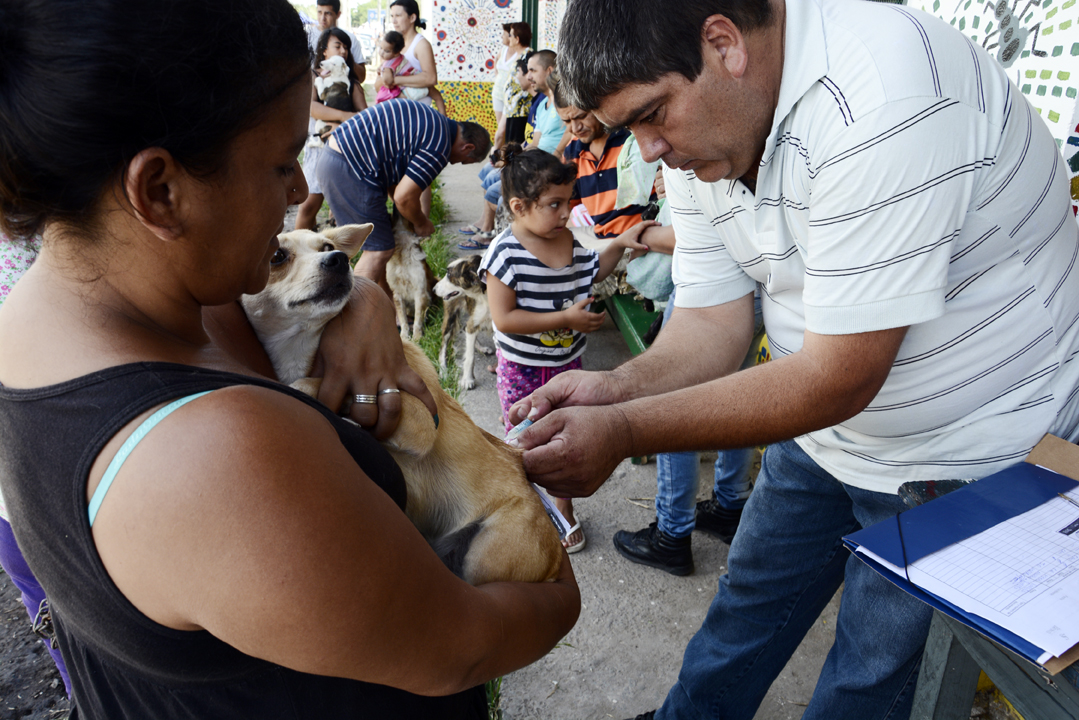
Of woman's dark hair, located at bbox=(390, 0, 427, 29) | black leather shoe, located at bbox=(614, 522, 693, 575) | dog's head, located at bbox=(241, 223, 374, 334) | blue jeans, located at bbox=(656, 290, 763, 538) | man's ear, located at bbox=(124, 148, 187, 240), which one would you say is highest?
man's ear, located at bbox=(124, 148, 187, 240)

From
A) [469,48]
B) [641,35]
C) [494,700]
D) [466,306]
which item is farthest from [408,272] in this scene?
[469,48]

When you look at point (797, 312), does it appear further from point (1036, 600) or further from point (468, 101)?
point (468, 101)

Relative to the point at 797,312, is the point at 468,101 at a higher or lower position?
lower

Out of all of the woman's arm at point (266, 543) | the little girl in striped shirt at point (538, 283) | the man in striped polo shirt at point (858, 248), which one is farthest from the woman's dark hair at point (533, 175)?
the woman's arm at point (266, 543)

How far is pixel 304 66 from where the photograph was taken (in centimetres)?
91

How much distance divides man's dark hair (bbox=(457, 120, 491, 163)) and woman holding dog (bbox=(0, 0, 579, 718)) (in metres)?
5.53

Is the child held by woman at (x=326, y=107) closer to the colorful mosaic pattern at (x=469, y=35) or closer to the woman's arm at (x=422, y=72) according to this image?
the woman's arm at (x=422, y=72)

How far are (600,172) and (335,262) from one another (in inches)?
119

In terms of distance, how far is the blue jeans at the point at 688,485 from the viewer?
3129 millimetres

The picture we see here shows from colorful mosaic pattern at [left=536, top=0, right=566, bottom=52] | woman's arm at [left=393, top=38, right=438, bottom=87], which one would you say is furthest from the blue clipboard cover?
colorful mosaic pattern at [left=536, top=0, right=566, bottom=52]

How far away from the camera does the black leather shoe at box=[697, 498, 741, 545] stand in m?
3.56

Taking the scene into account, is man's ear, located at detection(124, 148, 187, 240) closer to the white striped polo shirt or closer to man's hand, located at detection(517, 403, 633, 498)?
man's hand, located at detection(517, 403, 633, 498)

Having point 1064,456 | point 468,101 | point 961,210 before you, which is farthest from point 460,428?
point 468,101

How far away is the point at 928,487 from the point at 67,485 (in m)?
1.57
